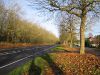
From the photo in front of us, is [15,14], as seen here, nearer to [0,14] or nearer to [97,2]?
[0,14]

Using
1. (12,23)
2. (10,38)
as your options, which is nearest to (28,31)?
(10,38)

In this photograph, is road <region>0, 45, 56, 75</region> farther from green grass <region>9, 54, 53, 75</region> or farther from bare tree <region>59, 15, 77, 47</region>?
bare tree <region>59, 15, 77, 47</region>

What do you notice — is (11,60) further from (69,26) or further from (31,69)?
(69,26)

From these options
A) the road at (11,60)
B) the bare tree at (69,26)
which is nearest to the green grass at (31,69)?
the road at (11,60)

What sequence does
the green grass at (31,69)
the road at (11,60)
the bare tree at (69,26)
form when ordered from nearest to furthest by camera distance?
the green grass at (31,69), the road at (11,60), the bare tree at (69,26)

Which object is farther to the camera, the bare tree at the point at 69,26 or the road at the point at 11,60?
the bare tree at the point at 69,26

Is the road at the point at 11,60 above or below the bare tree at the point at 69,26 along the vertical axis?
below

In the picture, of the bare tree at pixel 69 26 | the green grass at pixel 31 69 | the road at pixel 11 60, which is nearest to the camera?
the green grass at pixel 31 69

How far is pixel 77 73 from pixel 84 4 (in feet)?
28.1

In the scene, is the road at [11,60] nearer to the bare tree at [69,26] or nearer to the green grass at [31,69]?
the green grass at [31,69]

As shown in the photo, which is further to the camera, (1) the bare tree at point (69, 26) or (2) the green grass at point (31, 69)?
(1) the bare tree at point (69, 26)

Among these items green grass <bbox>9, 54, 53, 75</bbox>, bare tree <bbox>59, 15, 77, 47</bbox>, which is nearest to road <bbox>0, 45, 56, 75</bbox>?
green grass <bbox>9, 54, 53, 75</bbox>

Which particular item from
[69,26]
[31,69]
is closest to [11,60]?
[31,69]

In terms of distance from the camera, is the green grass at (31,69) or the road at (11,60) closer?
the green grass at (31,69)
